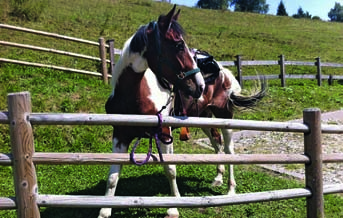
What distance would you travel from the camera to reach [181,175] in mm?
6656

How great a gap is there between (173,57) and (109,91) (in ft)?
22.9

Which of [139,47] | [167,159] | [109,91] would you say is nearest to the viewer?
[167,159]

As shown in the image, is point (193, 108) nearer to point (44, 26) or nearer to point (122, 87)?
point (122, 87)

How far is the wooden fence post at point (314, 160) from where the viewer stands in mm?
4121

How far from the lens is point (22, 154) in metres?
3.10

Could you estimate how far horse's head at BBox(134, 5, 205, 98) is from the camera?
3.77 meters

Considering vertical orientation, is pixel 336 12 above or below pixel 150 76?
above

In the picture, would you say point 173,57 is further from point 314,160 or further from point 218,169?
point 218,169

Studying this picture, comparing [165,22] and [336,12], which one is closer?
[165,22]

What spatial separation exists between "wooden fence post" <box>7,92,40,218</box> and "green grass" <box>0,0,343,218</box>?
1.72 metres

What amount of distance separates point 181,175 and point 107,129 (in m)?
2.90

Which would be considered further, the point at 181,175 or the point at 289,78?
the point at 289,78

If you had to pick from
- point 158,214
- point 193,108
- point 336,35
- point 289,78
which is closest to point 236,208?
point 158,214

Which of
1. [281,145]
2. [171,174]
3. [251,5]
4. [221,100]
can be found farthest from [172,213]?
[251,5]
